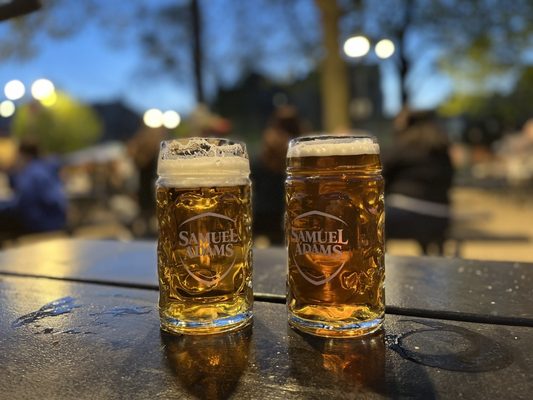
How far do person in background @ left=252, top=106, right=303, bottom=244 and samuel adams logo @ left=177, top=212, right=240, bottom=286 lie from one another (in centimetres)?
297

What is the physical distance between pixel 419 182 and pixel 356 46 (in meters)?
2.54

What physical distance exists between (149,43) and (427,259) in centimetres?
1183

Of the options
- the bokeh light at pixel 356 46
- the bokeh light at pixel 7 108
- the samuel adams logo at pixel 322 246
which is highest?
the bokeh light at pixel 356 46

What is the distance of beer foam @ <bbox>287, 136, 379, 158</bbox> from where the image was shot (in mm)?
786

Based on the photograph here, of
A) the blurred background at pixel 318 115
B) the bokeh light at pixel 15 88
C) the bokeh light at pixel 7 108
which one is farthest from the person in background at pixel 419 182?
the bokeh light at pixel 7 108

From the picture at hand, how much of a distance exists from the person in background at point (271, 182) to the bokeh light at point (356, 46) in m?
2.12

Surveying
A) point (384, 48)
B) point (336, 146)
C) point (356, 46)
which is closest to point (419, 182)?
point (356, 46)

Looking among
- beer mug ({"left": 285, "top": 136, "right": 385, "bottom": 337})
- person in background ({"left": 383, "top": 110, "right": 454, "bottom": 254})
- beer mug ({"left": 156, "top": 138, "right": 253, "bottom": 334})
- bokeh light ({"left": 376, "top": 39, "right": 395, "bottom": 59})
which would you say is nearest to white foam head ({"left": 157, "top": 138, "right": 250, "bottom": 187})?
beer mug ({"left": 156, "top": 138, "right": 253, "bottom": 334})

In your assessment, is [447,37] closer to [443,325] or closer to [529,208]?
[529,208]

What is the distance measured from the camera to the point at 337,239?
0.77m

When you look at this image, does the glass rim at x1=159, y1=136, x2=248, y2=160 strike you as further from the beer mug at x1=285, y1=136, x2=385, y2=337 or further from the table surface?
the table surface

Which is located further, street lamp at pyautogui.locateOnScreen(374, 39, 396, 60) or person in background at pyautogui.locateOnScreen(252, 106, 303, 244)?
street lamp at pyautogui.locateOnScreen(374, 39, 396, 60)

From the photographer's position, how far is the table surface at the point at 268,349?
0.59 m

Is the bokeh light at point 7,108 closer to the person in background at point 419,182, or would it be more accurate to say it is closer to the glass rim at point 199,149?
the person in background at point 419,182
